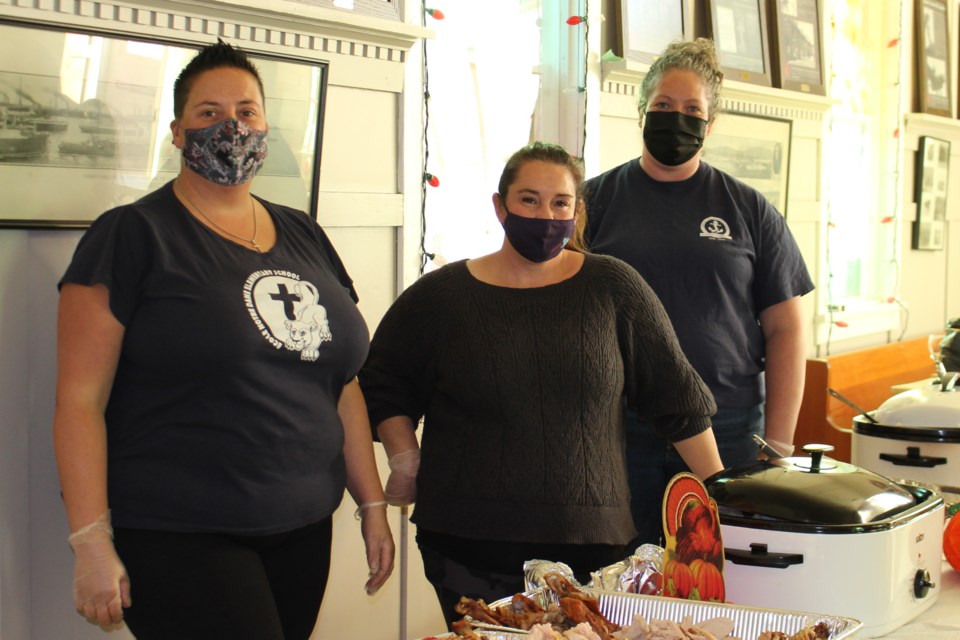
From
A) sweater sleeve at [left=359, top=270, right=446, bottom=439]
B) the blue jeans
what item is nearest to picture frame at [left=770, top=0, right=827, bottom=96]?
the blue jeans

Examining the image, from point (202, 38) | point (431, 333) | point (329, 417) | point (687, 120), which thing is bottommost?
point (329, 417)

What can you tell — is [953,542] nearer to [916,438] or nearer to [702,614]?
[916,438]

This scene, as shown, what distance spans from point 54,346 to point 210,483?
63cm

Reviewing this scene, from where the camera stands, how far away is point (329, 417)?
5.50ft

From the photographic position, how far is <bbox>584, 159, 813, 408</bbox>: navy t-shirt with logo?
6.91 feet

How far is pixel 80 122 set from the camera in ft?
6.33

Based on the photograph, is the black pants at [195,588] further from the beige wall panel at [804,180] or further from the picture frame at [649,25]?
the beige wall panel at [804,180]

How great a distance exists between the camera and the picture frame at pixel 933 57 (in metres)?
5.44

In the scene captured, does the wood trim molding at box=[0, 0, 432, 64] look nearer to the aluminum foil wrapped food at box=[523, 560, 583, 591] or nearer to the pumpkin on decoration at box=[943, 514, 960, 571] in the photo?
the aluminum foil wrapped food at box=[523, 560, 583, 591]

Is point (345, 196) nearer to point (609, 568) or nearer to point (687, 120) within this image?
point (687, 120)

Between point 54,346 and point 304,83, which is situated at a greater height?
point 304,83

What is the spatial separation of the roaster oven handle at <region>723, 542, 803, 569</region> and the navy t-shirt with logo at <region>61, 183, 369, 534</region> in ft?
2.23

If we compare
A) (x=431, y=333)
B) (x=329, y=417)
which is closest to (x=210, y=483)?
(x=329, y=417)

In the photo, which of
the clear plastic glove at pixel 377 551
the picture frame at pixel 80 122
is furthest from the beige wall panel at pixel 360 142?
the clear plastic glove at pixel 377 551
